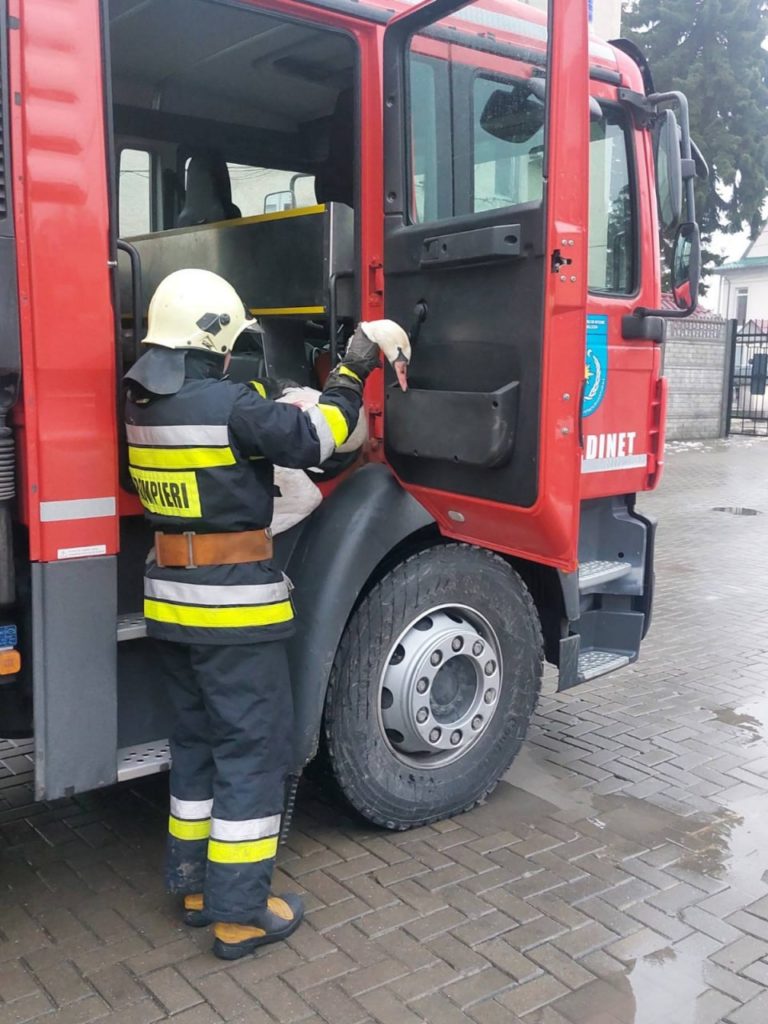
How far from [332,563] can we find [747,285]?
139ft

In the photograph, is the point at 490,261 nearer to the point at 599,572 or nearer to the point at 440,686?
the point at 440,686

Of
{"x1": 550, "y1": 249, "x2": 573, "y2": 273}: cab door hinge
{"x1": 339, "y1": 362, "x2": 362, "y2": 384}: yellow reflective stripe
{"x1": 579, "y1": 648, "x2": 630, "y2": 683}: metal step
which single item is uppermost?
{"x1": 550, "y1": 249, "x2": 573, "y2": 273}: cab door hinge

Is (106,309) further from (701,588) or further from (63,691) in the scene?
(701,588)

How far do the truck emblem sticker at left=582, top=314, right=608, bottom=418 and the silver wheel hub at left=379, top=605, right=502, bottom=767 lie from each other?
1.00 m

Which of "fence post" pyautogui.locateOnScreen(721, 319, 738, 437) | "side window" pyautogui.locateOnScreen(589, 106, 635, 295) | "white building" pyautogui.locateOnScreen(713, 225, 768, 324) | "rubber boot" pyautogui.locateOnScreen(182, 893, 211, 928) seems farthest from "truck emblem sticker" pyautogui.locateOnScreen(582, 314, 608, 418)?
"white building" pyautogui.locateOnScreen(713, 225, 768, 324)

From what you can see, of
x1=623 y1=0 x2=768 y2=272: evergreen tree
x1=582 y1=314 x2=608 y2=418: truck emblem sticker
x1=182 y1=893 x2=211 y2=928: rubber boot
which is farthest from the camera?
x1=623 y1=0 x2=768 y2=272: evergreen tree

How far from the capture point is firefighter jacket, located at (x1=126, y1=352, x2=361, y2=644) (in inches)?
109

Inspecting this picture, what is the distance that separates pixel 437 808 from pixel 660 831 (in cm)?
82

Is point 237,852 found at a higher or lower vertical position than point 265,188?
lower

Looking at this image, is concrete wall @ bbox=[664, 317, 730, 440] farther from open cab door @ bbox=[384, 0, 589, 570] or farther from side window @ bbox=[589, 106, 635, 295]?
open cab door @ bbox=[384, 0, 589, 570]

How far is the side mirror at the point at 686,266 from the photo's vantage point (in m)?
3.80

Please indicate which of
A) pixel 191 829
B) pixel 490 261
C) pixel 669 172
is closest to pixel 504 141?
pixel 490 261

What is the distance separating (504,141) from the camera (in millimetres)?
3334

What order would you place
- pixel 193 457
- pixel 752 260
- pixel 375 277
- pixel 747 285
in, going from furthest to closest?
pixel 747 285 → pixel 752 260 → pixel 375 277 → pixel 193 457
